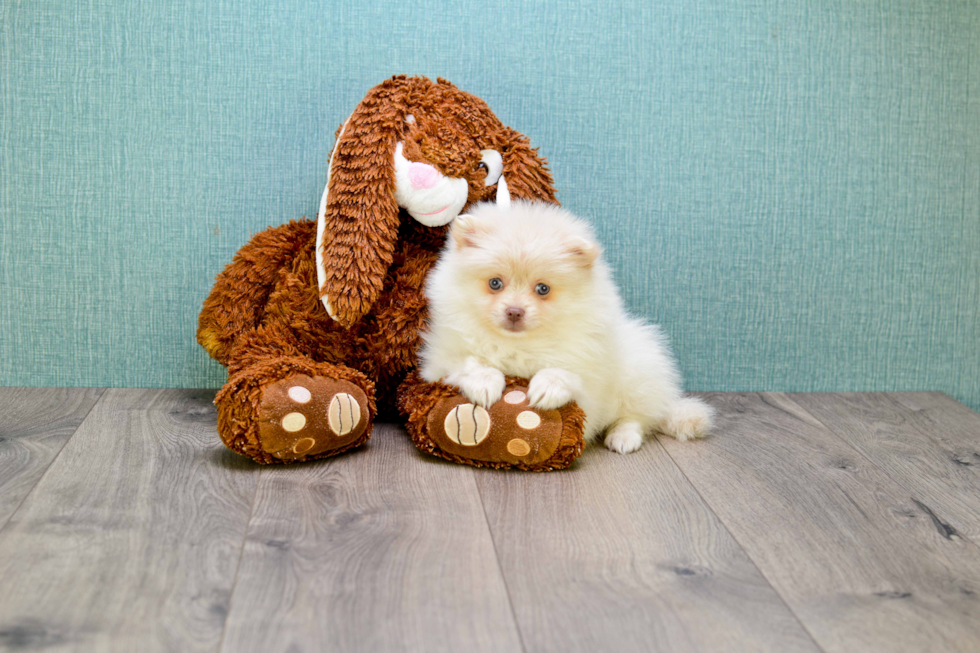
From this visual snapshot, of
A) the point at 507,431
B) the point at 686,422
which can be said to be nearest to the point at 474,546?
the point at 507,431

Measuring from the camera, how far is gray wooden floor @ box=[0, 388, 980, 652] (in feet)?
2.80

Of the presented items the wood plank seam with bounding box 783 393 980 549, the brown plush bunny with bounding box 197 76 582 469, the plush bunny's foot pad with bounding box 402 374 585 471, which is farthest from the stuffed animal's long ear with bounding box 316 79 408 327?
the wood plank seam with bounding box 783 393 980 549

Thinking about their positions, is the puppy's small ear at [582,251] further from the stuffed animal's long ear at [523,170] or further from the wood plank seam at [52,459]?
the wood plank seam at [52,459]

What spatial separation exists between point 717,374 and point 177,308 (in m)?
1.10

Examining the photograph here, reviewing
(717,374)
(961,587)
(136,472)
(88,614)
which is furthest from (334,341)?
(961,587)

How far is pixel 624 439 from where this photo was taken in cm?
140

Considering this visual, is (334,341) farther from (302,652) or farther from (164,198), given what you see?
(302,652)

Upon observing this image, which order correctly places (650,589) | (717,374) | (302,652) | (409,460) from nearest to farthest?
(302,652) < (650,589) < (409,460) < (717,374)

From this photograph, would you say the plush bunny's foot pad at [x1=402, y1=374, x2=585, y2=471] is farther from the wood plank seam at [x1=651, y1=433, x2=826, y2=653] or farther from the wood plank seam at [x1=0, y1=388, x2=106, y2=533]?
the wood plank seam at [x1=0, y1=388, x2=106, y2=533]

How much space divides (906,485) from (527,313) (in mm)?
641

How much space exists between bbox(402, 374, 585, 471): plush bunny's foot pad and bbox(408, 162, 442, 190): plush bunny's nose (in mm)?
329

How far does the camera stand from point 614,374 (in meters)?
1.37

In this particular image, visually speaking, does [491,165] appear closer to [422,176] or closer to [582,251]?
[422,176]

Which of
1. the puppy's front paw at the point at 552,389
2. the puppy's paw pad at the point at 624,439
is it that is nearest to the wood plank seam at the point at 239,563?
the puppy's front paw at the point at 552,389
